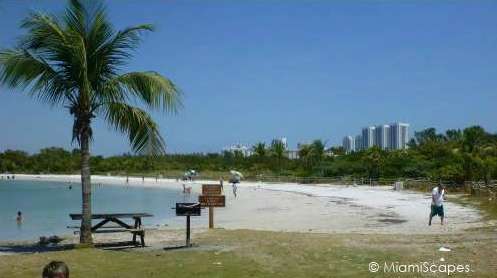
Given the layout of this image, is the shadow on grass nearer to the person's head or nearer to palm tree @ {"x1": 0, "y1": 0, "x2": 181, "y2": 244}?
palm tree @ {"x1": 0, "y1": 0, "x2": 181, "y2": 244}

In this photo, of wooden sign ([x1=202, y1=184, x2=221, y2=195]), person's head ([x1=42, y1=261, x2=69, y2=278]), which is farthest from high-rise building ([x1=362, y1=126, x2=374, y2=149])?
person's head ([x1=42, y1=261, x2=69, y2=278])

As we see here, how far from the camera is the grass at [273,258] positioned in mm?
9461

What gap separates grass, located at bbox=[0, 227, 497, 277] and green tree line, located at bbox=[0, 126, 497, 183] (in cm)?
281

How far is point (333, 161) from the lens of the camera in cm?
7756

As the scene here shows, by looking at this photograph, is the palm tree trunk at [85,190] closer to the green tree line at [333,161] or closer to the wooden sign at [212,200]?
the green tree line at [333,161]

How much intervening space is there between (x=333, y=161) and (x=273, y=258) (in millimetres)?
67701

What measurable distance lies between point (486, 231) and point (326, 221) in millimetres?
10443

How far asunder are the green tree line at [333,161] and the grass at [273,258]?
2813 millimetres

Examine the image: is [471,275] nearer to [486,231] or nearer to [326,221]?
[486,231]

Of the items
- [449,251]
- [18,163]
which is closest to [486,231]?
[449,251]

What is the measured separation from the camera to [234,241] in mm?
13336

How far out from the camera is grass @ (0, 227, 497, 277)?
31.0ft

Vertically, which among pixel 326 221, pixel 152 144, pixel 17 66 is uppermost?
pixel 17 66

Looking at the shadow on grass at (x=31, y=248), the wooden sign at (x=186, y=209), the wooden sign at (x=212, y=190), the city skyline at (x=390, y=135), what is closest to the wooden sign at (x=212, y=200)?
the wooden sign at (x=212, y=190)
